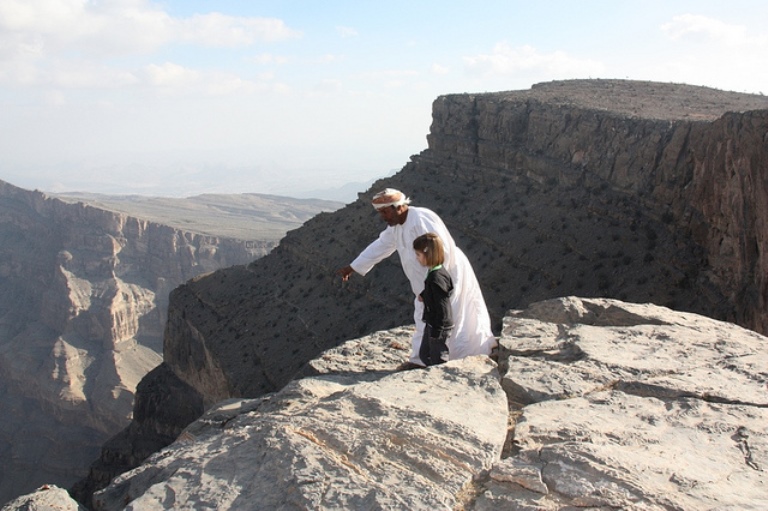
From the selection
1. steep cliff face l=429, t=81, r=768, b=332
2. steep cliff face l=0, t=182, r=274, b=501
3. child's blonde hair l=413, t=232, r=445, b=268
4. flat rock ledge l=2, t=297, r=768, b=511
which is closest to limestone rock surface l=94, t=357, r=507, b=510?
flat rock ledge l=2, t=297, r=768, b=511

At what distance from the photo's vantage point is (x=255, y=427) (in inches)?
198

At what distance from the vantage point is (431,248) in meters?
6.68

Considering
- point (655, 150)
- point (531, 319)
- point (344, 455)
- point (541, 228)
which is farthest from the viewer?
point (541, 228)

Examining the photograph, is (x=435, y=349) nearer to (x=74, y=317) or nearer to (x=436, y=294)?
(x=436, y=294)

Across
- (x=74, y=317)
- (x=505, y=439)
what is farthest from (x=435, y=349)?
(x=74, y=317)

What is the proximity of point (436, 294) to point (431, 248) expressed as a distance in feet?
1.54

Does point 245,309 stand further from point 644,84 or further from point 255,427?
point 255,427

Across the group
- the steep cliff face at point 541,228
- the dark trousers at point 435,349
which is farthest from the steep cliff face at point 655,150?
the dark trousers at point 435,349

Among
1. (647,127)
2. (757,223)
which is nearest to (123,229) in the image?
(647,127)

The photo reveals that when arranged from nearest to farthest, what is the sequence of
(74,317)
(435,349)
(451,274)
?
(435,349), (451,274), (74,317)

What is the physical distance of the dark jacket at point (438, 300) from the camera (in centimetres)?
673

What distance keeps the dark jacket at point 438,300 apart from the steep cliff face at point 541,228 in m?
10.4

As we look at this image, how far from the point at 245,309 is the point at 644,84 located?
25.3 metres

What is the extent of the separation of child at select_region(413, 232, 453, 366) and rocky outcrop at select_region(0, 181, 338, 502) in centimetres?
4865
